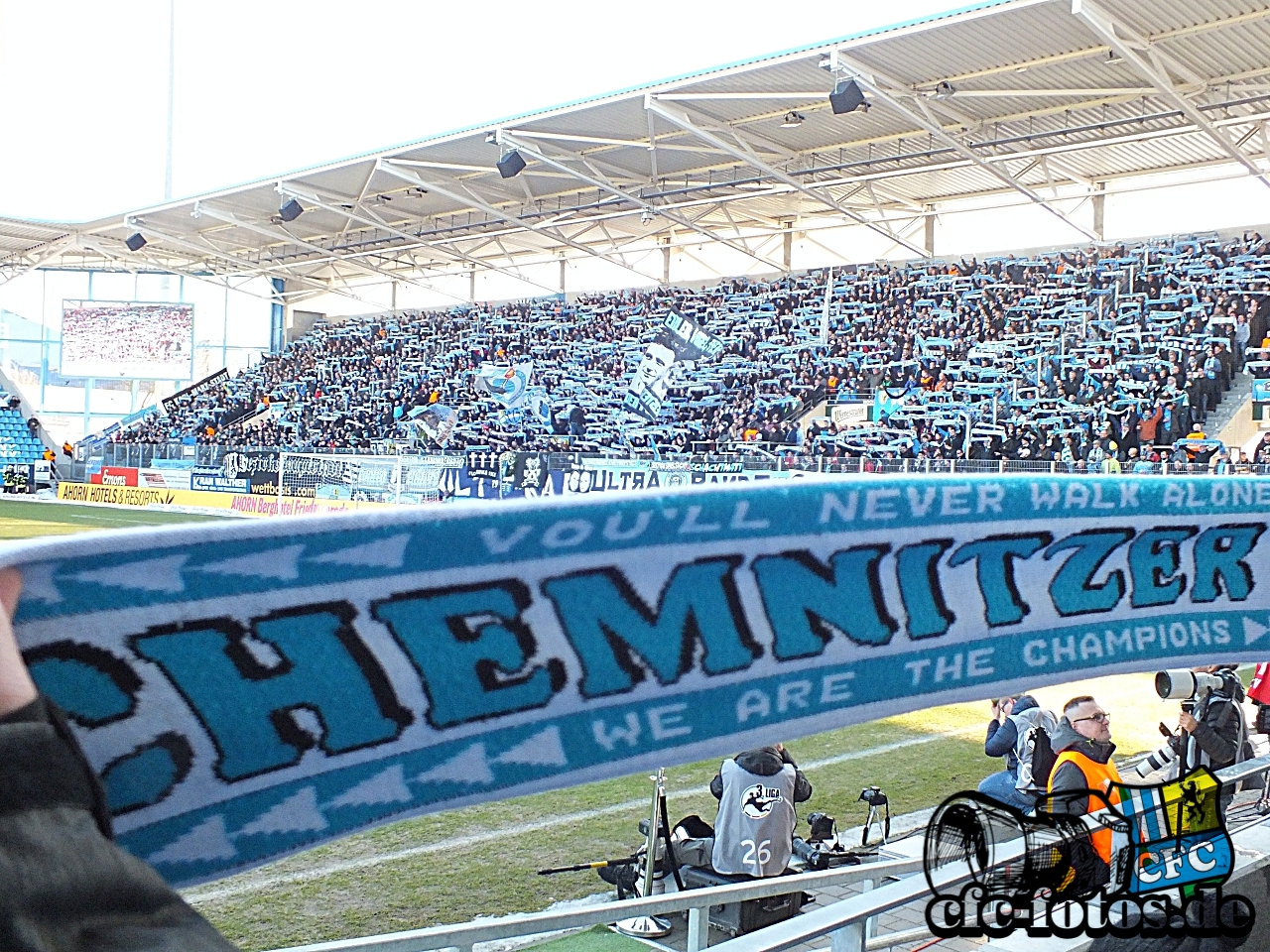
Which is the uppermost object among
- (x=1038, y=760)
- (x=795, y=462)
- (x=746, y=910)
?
(x=795, y=462)

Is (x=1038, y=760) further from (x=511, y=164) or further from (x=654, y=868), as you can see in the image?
(x=511, y=164)

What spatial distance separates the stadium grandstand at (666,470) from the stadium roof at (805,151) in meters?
0.15

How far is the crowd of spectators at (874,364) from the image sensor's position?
2167 centimetres

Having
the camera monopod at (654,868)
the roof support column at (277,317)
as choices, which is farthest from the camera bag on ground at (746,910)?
the roof support column at (277,317)

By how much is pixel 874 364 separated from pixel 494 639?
1047 inches

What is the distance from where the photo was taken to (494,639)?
4.81 ft

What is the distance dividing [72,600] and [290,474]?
1045 inches

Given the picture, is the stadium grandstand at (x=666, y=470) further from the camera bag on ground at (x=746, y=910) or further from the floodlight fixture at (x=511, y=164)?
the floodlight fixture at (x=511, y=164)

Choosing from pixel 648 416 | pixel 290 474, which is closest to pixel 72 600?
pixel 290 474

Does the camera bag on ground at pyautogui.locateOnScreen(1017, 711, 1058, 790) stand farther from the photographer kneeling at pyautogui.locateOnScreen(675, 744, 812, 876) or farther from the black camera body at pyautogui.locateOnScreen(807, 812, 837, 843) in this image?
the photographer kneeling at pyautogui.locateOnScreen(675, 744, 812, 876)

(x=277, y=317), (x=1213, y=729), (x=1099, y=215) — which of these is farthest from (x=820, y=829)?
(x=277, y=317)

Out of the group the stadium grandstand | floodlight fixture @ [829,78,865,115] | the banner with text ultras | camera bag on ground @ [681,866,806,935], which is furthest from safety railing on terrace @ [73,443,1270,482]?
the banner with text ultras

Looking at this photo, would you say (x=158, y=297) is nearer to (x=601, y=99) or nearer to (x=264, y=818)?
(x=601, y=99)

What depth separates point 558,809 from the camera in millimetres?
7809
